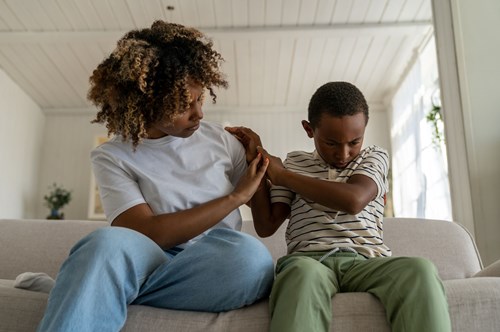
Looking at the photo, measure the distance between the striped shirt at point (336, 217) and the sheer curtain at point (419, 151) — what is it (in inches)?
108

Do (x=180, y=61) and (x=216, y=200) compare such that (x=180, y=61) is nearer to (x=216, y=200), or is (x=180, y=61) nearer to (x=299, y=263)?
(x=216, y=200)

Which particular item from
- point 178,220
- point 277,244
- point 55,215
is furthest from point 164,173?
point 55,215

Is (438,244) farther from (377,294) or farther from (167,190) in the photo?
(167,190)

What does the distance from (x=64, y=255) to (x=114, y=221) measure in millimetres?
489

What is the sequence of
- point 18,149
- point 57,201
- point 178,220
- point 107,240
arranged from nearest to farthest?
1. point 107,240
2. point 178,220
3. point 18,149
4. point 57,201

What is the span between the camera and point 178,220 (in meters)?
1.06

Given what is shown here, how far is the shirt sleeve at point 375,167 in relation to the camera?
3.91 ft

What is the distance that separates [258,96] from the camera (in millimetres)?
5508

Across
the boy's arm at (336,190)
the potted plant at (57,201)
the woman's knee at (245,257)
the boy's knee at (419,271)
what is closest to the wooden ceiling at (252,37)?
the potted plant at (57,201)

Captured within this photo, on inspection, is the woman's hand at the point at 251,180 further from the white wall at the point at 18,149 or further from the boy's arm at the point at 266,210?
the white wall at the point at 18,149

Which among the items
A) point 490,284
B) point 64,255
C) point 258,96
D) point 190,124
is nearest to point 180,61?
point 190,124

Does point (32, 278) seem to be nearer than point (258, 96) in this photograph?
Yes

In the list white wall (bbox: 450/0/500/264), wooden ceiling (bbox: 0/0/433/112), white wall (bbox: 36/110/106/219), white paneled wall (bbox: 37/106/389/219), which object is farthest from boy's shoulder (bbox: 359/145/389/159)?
white wall (bbox: 36/110/106/219)

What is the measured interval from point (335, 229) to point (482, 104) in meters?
1.70
